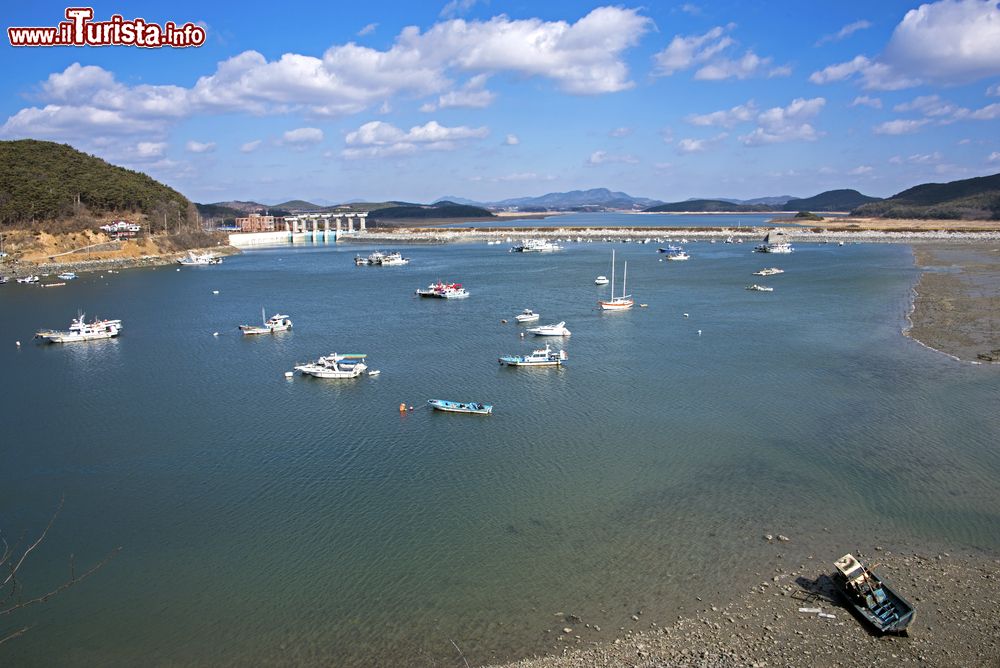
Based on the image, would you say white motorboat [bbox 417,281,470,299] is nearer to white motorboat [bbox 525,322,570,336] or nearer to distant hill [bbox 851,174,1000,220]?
white motorboat [bbox 525,322,570,336]

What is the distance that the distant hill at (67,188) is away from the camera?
67.1m

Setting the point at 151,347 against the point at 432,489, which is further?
the point at 151,347

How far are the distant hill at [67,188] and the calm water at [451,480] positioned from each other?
45958mm

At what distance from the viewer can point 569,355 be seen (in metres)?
Answer: 28.0

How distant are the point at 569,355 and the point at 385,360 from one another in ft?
26.3

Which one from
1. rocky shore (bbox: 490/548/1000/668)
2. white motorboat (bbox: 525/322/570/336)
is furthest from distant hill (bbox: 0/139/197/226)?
rocky shore (bbox: 490/548/1000/668)

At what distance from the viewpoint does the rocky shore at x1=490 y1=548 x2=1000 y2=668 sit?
30.9 ft

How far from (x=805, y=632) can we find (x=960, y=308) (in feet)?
109

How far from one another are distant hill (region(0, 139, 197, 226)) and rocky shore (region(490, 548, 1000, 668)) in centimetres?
7698

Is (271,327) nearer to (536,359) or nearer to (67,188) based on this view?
(536,359)

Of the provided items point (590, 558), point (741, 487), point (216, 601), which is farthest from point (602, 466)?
point (216, 601)

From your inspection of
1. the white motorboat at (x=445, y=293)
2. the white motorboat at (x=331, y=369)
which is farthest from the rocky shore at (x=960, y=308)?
the white motorboat at (x=445, y=293)

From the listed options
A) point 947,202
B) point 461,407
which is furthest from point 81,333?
point 947,202

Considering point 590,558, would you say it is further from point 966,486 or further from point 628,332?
point 628,332
